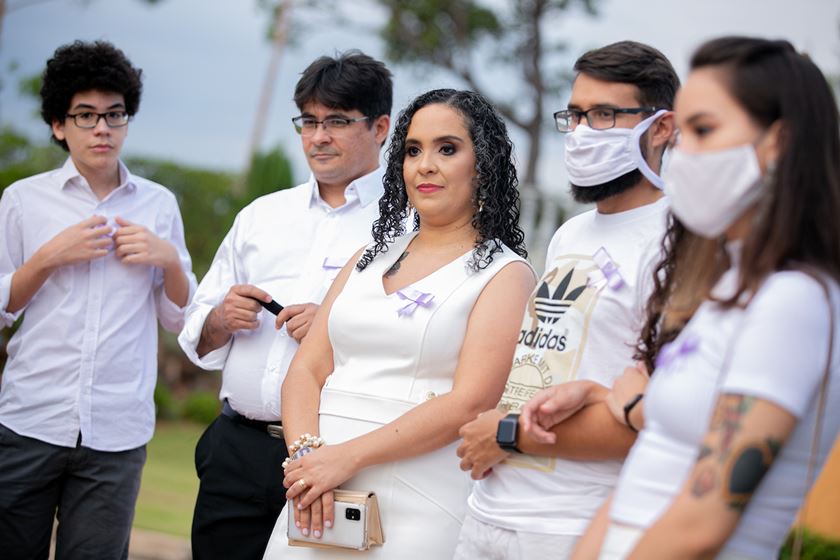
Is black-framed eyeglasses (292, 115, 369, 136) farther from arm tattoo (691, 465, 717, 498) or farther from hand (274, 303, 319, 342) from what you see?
arm tattoo (691, 465, 717, 498)

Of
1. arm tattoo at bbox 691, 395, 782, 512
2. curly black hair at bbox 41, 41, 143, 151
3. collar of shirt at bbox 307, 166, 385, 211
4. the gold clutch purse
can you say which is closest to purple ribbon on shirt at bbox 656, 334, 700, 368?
arm tattoo at bbox 691, 395, 782, 512

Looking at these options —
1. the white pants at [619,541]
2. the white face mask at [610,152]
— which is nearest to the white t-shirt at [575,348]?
the white face mask at [610,152]

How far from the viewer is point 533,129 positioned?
14727mm

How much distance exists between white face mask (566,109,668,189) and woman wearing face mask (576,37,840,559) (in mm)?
728

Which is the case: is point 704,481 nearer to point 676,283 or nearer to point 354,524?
point 676,283

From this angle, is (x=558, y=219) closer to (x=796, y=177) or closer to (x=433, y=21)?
(x=433, y=21)

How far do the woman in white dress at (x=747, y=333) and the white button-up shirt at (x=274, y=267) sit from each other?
1.93 m

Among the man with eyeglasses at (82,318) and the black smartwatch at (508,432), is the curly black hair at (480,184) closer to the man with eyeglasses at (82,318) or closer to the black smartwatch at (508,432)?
the black smartwatch at (508,432)

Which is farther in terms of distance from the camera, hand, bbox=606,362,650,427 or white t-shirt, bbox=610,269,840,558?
hand, bbox=606,362,650,427

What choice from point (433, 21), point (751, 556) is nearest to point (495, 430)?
point (751, 556)

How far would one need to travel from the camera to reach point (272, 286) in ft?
12.5

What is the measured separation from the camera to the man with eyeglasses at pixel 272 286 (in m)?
3.58

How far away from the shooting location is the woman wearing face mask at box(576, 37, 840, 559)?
5.52 ft

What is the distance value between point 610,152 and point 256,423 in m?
1.71
